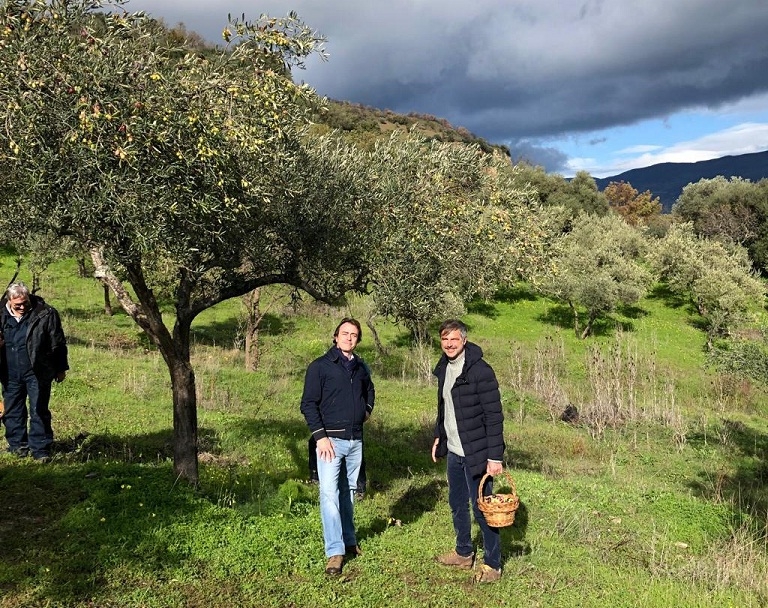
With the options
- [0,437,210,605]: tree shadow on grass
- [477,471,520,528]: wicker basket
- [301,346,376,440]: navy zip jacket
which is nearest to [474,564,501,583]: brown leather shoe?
[477,471,520,528]: wicker basket

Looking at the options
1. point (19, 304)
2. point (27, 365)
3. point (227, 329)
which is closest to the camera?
point (19, 304)

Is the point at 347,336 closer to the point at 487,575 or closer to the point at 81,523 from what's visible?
the point at 487,575

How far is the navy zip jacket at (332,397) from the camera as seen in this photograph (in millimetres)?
6242

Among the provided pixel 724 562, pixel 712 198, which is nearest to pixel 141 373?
pixel 724 562

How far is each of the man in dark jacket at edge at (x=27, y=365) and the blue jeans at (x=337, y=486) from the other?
16.9ft

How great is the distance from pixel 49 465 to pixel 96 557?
314cm

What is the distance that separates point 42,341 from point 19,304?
2.17ft

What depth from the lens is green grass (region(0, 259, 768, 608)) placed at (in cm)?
595

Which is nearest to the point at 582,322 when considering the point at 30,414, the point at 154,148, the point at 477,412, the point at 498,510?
the point at 477,412

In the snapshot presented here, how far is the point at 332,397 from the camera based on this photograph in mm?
6273

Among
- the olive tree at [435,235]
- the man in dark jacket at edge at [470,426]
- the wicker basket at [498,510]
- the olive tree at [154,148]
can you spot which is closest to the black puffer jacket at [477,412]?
the man in dark jacket at edge at [470,426]

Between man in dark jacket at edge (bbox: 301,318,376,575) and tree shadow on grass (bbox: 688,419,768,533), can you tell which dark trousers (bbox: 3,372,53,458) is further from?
tree shadow on grass (bbox: 688,419,768,533)

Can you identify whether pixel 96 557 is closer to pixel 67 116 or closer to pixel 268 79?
pixel 67 116

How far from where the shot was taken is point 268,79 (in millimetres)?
6723
